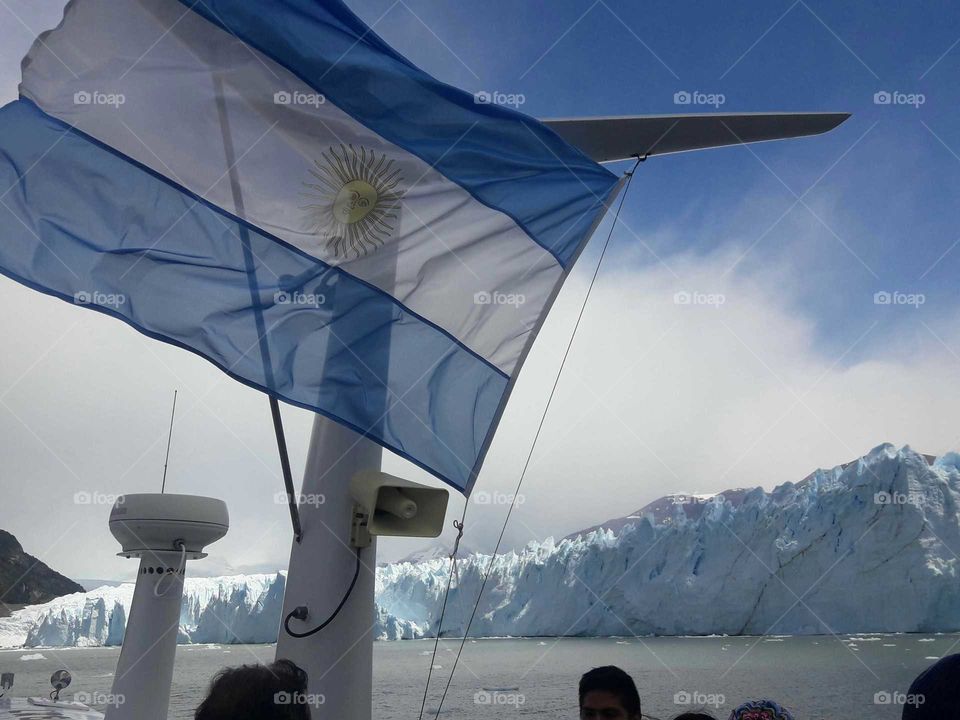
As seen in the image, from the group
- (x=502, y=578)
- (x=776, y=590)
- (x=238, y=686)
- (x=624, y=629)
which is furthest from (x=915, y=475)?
(x=238, y=686)

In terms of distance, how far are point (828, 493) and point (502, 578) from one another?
14.6 metres

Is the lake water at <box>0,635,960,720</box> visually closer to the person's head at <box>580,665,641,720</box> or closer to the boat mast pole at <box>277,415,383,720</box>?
the boat mast pole at <box>277,415,383,720</box>

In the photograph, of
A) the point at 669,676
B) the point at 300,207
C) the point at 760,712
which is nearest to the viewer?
the point at 760,712

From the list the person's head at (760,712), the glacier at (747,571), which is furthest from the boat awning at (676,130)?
the glacier at (747,571)

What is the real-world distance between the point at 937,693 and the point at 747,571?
3011 cm

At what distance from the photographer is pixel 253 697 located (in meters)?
1.24

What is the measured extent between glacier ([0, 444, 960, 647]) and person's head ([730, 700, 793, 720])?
80.7 feet

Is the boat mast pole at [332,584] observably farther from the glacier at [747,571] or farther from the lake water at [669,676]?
the glacier at [747,571]

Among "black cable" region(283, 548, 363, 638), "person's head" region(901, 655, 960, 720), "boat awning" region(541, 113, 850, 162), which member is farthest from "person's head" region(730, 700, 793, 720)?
"boat awning" region(541, 113, 850, 162)

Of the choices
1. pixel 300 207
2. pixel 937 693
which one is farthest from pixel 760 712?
pixel 300 207

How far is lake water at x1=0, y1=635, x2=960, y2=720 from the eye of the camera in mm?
24844

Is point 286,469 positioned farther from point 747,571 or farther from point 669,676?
point 669,676

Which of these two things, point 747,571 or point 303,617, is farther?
point 747,571

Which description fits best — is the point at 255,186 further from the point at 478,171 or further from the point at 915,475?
the point at 915,475
